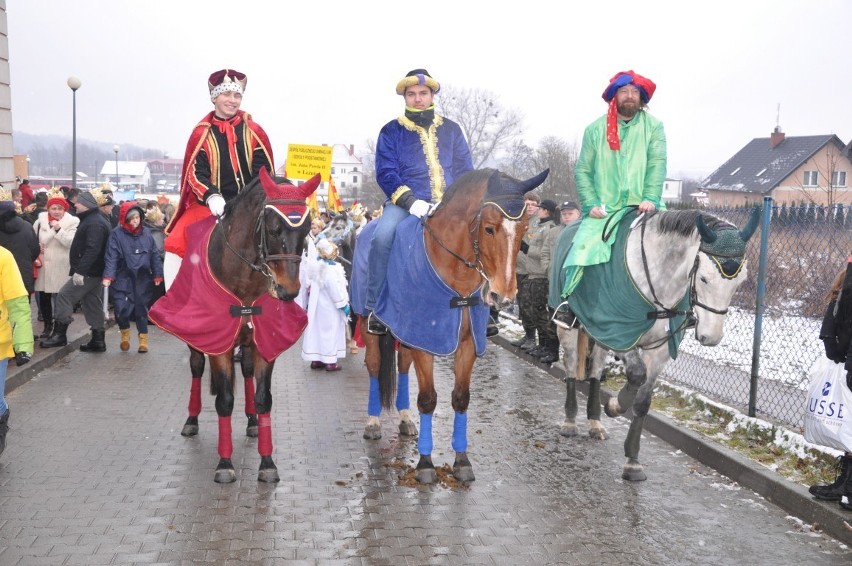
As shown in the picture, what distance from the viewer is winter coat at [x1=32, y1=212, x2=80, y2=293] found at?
1328 cm

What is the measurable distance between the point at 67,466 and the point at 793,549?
219 inches

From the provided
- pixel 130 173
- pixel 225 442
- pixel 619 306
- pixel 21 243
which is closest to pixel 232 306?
pixel 225 442

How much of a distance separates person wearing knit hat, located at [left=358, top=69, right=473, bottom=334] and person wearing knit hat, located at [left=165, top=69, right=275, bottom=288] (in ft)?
3.48

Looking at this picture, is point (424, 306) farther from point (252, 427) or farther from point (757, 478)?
point (757, 478)

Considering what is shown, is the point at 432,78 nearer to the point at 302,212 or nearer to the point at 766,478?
the point at 302,212

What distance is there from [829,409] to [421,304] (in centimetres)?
302

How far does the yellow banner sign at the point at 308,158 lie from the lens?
16.6 meters

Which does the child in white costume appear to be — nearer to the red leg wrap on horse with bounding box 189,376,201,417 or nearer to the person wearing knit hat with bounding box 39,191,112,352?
the person wearing knit hat with bounding box 39,191,112,352

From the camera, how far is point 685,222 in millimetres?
6574

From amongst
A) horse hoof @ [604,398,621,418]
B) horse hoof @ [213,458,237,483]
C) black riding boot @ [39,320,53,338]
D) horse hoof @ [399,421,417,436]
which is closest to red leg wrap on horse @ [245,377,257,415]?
horse hoof @ [213,458,237,483]

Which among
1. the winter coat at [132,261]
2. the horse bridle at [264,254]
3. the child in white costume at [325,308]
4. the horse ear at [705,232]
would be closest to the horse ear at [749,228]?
the horse ear at [705,232]

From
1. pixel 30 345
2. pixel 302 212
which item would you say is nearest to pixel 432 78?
pixel 302 212

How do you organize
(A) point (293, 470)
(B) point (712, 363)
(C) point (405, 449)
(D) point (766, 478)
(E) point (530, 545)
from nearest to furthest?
(E) point (530, 545) → (D) point (766, 478) → (A) point (293, 470) → (C) point (405, 449) → (B) point (712, 363)

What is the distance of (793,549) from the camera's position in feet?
18.3
